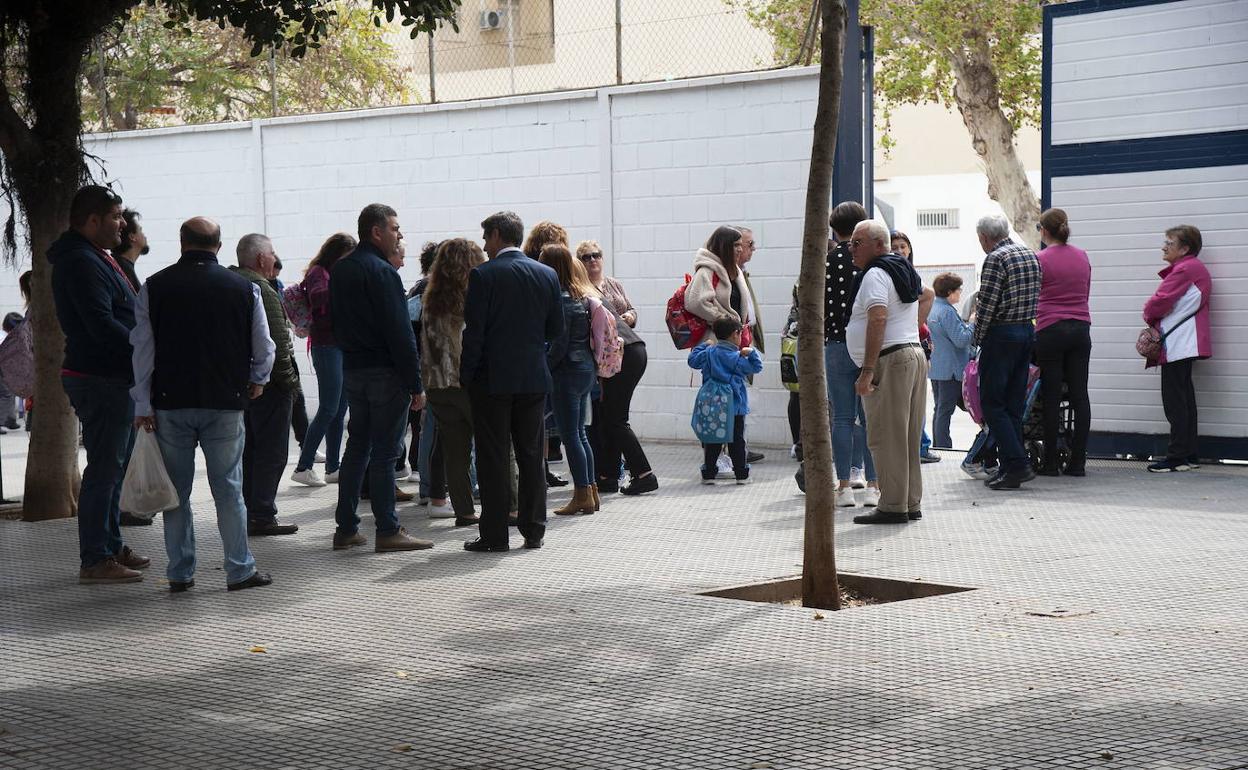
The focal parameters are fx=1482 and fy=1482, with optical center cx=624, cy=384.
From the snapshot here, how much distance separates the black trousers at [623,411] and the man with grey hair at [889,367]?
1.99 metres

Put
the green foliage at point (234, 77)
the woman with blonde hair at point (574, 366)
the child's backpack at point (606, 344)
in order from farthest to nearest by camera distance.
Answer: the green foliage at point (234, 77) → the child's backpack at point (606, 344) → the woman with blonde hair at point (574, 366)

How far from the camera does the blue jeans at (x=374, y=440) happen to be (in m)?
8.19

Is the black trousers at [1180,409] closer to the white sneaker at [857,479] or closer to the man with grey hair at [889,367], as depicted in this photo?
the white sneaker at [857,479]

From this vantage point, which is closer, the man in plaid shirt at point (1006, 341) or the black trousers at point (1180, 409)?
the man in plaid shirt at point (1006, 341)

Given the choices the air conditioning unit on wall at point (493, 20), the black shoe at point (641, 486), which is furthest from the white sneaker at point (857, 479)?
the air conditioning unit on wall at point (493, 20)

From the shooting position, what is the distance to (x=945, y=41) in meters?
27.5

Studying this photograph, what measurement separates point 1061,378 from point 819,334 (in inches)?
213

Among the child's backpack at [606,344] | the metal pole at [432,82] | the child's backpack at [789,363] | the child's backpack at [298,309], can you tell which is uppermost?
the metal pole at [432,82]

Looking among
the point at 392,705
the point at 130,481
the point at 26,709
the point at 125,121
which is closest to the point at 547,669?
the point at 392,705

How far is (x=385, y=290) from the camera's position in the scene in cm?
807

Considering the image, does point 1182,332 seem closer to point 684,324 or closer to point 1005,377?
point 1005,377

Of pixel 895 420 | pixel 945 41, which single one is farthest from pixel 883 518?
pixel 945 41

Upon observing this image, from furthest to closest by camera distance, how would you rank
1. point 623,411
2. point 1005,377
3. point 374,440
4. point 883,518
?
point 1005,377, point 623,411, point 883,518, point 374,440

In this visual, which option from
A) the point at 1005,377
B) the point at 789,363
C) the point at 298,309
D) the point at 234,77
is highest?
the point at 234,77
